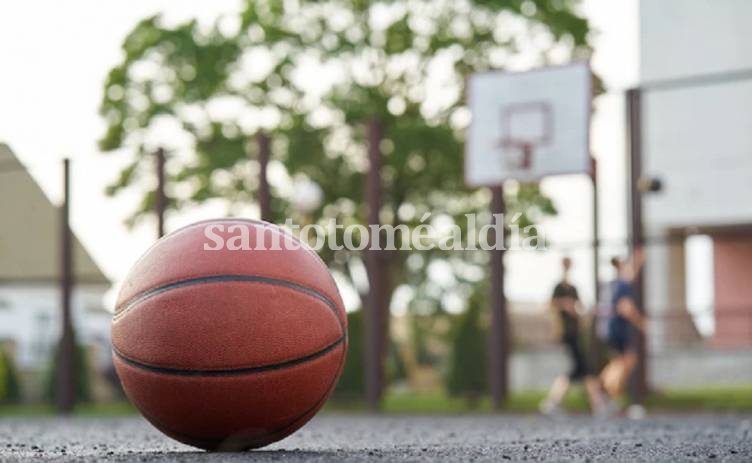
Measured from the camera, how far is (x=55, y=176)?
13.0 meters

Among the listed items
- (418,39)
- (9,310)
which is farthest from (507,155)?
(418,39)

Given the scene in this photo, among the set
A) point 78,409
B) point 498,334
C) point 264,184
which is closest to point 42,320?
point 78,409

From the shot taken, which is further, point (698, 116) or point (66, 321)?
point (698, 116)

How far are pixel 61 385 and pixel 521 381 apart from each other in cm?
691

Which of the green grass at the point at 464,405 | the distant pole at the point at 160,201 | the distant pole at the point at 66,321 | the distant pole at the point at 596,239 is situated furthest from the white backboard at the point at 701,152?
the distant pole at the point at 66,321

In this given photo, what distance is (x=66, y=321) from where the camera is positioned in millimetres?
12695

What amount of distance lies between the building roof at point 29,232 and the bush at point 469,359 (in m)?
Result: 3.57

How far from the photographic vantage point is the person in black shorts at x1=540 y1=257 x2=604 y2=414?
35.8ft

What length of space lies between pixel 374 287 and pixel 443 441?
4832 millimetres

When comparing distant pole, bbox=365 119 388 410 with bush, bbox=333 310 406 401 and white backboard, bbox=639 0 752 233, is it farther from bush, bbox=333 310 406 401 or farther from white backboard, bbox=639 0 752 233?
white backboard, bbox=639 0 752 233

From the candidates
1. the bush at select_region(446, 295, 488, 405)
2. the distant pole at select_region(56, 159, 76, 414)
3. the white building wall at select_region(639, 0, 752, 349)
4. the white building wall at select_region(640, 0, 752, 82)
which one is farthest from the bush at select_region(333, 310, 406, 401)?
the white building wall at select_region(640, 0, 752, 82)

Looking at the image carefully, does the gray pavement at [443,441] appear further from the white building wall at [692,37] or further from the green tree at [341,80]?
the white building wall at [692,37]

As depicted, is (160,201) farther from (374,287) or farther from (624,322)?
(624,322)

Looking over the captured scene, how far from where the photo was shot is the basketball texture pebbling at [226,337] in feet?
16.1
